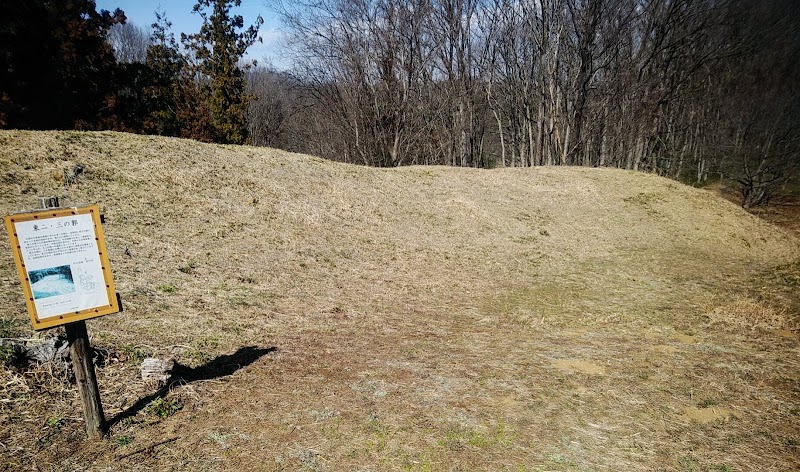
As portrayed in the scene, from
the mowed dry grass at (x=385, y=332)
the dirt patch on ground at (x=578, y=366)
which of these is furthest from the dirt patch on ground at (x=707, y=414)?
the dirt patch on ground at (x=578, y=366)

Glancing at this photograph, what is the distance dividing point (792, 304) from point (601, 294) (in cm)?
302

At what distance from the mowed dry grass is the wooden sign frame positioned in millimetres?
890

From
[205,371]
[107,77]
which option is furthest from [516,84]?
[205,371]

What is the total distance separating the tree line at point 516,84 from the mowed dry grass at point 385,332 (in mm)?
10125

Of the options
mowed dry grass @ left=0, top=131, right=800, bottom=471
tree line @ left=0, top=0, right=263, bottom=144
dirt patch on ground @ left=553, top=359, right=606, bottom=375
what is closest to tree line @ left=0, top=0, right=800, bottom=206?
tree line @ left=0, top=0, right=263, bottom=144

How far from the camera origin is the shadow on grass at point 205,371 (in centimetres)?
329

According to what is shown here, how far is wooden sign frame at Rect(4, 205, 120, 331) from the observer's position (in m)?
2.58

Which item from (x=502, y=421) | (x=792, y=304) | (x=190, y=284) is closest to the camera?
(x=502, y=421)

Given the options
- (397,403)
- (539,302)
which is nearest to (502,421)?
(397,403)

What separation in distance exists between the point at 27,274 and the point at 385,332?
374 cm

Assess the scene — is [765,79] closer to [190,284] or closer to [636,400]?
[636,400]

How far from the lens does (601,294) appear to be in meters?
7.69

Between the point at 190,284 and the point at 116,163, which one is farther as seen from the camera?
the point at 116,163

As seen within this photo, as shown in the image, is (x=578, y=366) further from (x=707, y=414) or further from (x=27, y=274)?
(x=27, y=274)
